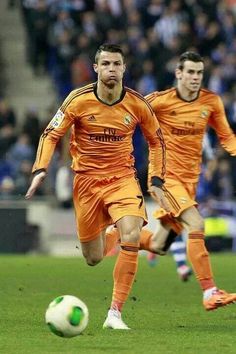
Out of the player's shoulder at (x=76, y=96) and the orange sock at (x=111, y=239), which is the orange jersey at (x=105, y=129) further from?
the orange sock at (x=111, y=239)

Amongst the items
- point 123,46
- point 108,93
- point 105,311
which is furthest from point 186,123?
point 123,46

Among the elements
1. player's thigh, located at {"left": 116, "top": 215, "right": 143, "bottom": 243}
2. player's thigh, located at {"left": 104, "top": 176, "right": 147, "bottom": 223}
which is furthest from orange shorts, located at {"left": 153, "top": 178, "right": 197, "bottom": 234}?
player's thigh, located at {"left": 116, "top": 215, "right": 143, "bottom": 243}

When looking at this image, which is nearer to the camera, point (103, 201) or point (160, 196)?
point (160, 196)

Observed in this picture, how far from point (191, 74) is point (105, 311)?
8.49 ft

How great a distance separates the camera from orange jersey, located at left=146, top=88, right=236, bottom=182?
13.3m

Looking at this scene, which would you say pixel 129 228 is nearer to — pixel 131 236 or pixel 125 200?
pixel 131 236

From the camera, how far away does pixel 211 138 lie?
23.8 meters

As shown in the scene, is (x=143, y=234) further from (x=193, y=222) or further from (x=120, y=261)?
(x=120, y=261)

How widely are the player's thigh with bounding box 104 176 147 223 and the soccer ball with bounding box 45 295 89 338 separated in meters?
1.56

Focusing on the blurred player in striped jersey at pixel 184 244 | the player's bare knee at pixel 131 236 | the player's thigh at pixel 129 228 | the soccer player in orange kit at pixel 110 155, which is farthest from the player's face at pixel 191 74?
the player's bare knee at pixel 131 236

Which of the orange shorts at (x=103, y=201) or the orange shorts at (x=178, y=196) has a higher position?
the orange shorts at (x=103, y=201)

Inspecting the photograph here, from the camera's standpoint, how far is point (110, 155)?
11.3 m

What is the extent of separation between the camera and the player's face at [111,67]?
10922 mm

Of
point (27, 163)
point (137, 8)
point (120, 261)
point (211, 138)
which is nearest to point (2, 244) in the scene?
point (27, 163)
